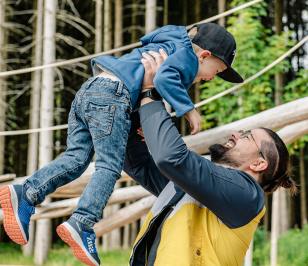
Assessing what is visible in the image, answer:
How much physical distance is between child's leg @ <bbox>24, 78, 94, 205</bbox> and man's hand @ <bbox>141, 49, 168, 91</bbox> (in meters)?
0.17

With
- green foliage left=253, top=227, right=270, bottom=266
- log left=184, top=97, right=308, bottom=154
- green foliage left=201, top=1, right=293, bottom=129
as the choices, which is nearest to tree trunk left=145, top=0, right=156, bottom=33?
green foliage left=201, top=1, right=293, bottom=129

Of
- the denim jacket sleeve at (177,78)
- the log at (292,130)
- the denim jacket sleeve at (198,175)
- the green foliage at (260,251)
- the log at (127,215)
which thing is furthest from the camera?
the green foliage at (260,251)

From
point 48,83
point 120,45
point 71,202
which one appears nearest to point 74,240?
point 71,202

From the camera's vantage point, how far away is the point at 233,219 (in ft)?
4.87

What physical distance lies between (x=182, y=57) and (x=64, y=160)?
1.43 ft

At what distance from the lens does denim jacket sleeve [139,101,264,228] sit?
1.40 meters

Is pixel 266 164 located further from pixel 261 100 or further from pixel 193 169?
pixel 261 100

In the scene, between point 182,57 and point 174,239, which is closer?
point 174,239

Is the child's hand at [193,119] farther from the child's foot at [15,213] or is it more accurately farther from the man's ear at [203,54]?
the child's foot at [15,213]

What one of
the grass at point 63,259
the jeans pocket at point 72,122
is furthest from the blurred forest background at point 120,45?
the jeans pocket at point 72,122

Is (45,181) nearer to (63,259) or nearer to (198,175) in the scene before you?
(198,175)

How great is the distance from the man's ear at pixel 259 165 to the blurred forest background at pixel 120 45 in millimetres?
5497

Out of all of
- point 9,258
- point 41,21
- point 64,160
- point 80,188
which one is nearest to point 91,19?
point 41,21

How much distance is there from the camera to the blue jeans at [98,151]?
1.62m
